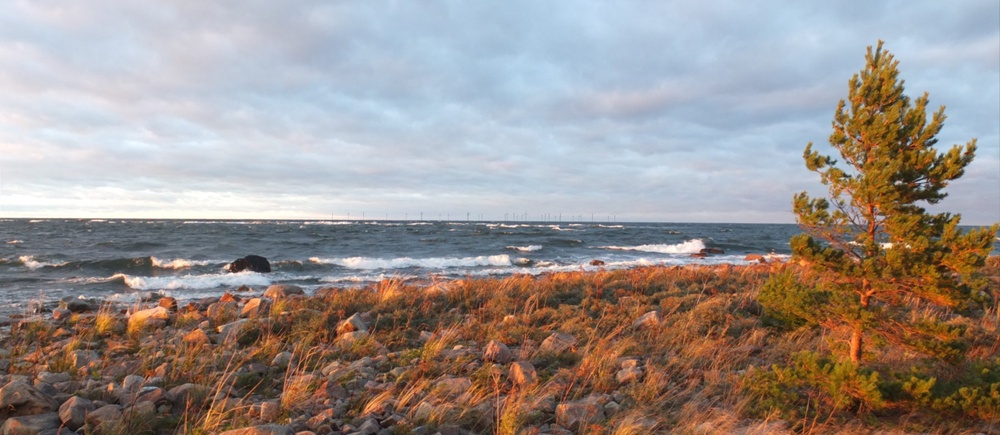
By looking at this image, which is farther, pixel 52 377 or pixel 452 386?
pixel 52 377

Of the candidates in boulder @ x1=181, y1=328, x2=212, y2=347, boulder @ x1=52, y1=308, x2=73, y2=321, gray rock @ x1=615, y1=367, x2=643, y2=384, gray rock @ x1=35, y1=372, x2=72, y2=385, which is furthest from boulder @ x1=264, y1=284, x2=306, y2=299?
gray rock @ x1=615, y1=367, x2=643, y2=384

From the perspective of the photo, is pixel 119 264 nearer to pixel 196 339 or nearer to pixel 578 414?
pixel 196 339

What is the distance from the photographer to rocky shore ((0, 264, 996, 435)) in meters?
4.31

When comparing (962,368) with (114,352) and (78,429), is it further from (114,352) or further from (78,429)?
(114,352)

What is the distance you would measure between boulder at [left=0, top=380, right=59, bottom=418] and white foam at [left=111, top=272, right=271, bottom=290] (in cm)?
1537

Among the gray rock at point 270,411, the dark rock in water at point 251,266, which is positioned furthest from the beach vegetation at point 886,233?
the dark rock in water at point 251,266

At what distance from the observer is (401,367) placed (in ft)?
19.2

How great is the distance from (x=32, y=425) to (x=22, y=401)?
433 millimetres

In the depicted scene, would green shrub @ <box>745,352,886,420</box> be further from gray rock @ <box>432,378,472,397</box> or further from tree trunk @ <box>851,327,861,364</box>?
gray rock @ <box>432,378,472,397</box>

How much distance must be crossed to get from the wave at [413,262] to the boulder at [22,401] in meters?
22.0

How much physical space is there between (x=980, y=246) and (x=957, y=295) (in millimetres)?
581

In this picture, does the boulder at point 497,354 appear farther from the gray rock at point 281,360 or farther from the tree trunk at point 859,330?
the tree trunk at point 859,330

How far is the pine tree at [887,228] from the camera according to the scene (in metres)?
4.51

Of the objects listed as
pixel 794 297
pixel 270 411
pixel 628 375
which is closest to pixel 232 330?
pixel 270 411
